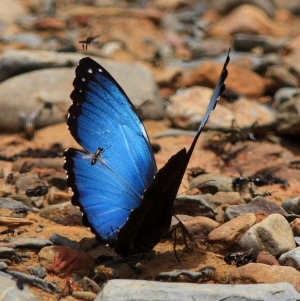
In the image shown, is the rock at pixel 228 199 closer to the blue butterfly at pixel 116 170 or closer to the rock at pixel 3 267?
the blue butterfly at pixel 116 170

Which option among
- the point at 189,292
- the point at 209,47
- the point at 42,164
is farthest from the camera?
the point at 209,47

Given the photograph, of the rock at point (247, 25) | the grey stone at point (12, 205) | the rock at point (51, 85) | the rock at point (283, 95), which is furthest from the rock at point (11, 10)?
the grey stone at point (12, 205)

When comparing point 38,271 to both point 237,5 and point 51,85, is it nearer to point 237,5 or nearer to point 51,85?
point 51,85

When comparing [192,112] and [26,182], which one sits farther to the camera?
[192,112]

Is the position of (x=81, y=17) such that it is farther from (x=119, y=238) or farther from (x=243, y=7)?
(x=119, y=238)

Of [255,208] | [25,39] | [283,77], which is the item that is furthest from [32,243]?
[25,39]

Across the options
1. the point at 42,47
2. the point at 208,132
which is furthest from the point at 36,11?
the point at 208,132
